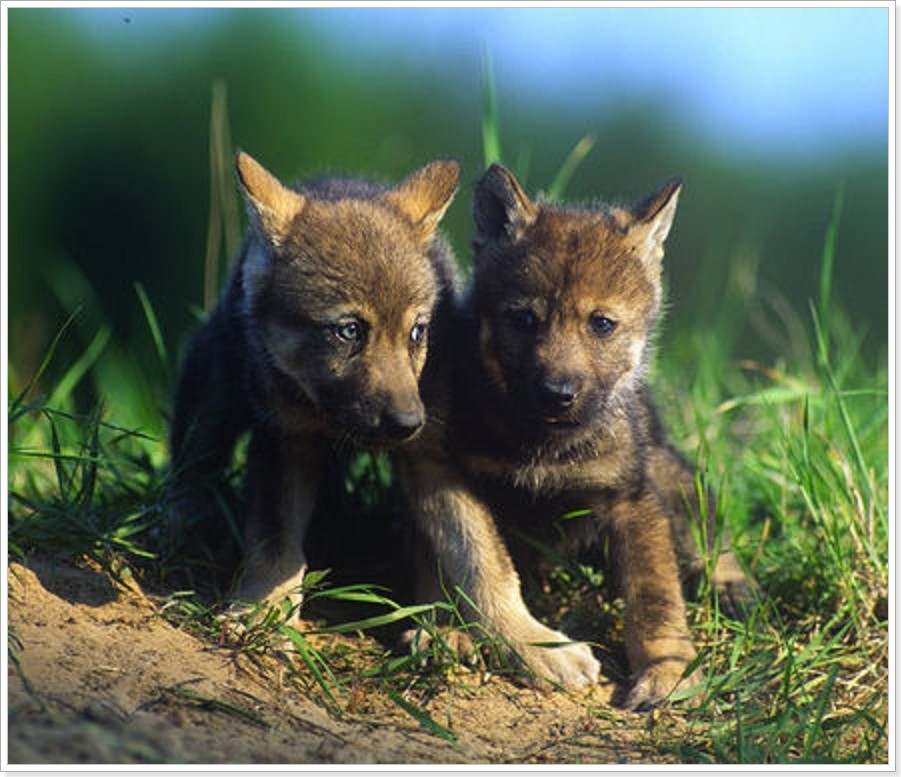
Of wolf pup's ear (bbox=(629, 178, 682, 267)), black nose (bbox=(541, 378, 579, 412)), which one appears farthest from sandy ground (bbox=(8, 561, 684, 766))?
wolf pup's ear (bbox=(629, 178, 682, 267))

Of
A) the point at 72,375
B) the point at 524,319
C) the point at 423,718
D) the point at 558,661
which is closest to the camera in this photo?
the point at 423,718

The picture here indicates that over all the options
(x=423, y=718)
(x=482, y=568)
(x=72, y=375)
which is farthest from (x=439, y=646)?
(x=72, y=375)

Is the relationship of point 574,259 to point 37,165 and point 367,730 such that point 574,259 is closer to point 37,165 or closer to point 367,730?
point 367,730

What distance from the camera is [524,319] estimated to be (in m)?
4.35

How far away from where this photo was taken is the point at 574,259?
4.40 meters

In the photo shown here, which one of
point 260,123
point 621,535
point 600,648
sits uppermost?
point 260,123

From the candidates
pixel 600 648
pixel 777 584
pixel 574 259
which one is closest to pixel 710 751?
pixel 600 648

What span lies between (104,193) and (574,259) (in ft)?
22.9

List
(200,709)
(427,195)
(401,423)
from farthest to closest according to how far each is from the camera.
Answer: (427,195) < (401,423) < (200,709)

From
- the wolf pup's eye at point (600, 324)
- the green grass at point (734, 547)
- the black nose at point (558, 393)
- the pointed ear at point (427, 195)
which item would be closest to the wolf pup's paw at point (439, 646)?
the green grass at point (734, 547)

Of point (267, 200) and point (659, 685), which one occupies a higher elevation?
point (267, 200)

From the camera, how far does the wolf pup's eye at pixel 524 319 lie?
4340mm

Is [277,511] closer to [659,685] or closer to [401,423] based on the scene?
[401,423]

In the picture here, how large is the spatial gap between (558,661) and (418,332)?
108 cm
